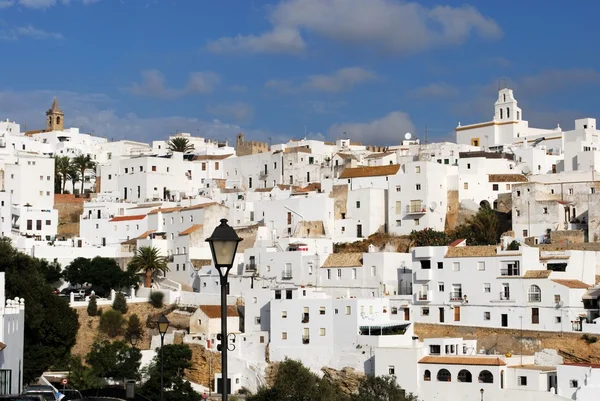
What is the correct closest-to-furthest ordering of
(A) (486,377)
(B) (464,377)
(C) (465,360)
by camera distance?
(A) (486,377) → (B) (464,377) → (C) (465,360)

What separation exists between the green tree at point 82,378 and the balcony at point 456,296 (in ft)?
56.2

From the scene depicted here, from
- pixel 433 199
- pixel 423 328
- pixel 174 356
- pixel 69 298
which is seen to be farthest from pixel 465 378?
pixel 69 298

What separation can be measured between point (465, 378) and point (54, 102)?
257 ft

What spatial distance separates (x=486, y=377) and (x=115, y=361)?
1707cm

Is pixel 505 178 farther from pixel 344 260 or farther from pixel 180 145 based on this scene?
pixel 180 145

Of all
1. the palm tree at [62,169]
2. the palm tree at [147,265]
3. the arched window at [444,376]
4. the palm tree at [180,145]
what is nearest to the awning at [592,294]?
the arched window at [444,376]

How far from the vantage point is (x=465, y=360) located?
1684 inches

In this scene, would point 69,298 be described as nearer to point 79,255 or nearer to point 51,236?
point 79,255

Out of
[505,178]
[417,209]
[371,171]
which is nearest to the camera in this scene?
[417,209]

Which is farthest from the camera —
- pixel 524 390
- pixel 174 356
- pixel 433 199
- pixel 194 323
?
pixel 433 199

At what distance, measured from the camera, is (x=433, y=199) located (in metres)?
61.6

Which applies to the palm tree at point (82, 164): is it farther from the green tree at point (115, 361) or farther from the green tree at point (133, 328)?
the green tree at point (115, 361)

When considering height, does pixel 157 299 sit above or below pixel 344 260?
below

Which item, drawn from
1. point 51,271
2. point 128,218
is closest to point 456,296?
point 51,271
